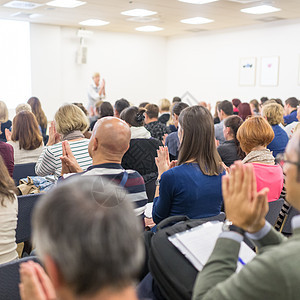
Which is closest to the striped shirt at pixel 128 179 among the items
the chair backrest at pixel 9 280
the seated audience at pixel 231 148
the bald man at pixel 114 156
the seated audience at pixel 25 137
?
the bald man at pixel 114 156

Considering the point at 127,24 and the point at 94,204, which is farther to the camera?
the point at 127,24

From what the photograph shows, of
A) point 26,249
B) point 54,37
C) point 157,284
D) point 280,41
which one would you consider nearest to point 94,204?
point 157,284

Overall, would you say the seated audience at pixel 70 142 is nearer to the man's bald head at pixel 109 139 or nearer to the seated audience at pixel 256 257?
the man's bald head at pixel 109 139

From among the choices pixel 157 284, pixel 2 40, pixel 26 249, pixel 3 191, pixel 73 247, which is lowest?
pixel 26 249

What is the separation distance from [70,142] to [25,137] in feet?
2.97

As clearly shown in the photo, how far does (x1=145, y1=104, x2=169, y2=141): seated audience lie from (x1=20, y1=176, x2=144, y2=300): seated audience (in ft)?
14.8

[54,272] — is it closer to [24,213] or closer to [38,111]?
[24,213]

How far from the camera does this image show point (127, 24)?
12.1 m

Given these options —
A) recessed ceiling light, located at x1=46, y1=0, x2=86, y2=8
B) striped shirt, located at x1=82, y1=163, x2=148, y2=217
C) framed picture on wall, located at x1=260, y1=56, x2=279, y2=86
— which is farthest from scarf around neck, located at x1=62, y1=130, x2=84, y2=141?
framed picture on wall, located at x1=260, y1=56, x2=279, y2=86

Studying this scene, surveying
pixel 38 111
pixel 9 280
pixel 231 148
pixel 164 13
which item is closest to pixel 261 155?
pixel 231 148

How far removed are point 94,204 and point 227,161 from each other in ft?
9.89

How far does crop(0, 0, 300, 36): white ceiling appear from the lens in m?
8.72

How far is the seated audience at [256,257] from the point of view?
96 cm

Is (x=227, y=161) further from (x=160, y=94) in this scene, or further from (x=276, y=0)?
(x=160, y=94)
